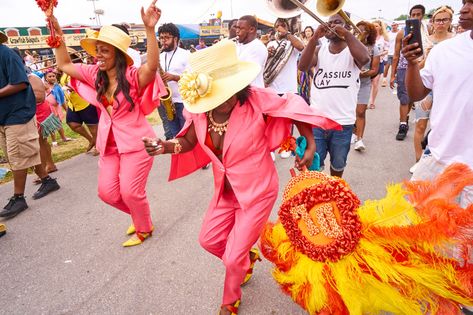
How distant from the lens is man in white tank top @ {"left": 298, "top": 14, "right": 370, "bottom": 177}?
319 centimetres

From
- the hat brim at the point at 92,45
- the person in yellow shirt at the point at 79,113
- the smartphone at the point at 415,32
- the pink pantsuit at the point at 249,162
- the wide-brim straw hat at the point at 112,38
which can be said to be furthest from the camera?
the person in yellow shirt at the point at 79,113

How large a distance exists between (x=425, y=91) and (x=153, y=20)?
7.10 feet

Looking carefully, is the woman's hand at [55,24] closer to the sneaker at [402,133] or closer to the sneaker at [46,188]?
the sneaker at [46,188]

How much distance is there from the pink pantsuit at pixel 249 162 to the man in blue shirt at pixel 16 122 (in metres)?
2.84

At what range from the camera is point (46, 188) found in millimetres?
4816

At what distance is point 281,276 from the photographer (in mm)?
1927

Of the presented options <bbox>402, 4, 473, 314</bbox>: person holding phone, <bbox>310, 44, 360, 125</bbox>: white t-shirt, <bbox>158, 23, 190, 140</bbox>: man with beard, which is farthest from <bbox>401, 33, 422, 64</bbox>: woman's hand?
<bbox>158, 23, 190, 140</bbox>: man with beard

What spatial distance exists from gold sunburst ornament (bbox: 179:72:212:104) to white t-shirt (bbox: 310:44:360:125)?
1694 mm

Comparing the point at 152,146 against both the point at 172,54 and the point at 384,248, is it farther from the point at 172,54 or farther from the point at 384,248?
the point at 172,54

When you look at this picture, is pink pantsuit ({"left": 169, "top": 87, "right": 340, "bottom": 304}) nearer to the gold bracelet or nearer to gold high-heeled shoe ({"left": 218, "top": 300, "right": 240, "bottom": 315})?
gold high-heeled shoe ({"left": 218, "top": 300, "right": 240, "bottom": 315})

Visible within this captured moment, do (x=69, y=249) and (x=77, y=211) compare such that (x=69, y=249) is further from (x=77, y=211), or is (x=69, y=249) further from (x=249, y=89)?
(x=249, y=89)

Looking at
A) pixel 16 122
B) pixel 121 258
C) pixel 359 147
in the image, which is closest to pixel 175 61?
pixel 16 122

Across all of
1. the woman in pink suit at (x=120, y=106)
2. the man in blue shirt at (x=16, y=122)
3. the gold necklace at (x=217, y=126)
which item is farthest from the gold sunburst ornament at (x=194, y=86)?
the man in blue shirt at (x=16, y=122)

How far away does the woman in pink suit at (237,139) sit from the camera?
6.78 feet
